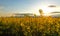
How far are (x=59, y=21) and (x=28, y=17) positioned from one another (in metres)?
1.00

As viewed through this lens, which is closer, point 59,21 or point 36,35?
point 36,35

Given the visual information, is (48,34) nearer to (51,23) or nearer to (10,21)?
(51,23)

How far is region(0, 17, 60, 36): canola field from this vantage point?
7.04 metres

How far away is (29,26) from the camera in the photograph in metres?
7.08

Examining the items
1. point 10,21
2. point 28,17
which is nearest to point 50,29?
point 28,17

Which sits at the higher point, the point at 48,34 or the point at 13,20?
the point at 13,20

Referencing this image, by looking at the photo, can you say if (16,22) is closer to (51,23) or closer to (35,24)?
(35,24)

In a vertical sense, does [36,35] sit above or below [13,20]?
below

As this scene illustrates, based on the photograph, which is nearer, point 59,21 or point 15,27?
point 15,27

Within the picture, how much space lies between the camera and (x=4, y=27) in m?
7.16

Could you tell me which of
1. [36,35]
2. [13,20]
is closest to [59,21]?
[36,35]

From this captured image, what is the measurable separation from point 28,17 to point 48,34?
0.77m

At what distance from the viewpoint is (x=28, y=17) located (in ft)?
24.3

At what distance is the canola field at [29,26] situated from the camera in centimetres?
704
